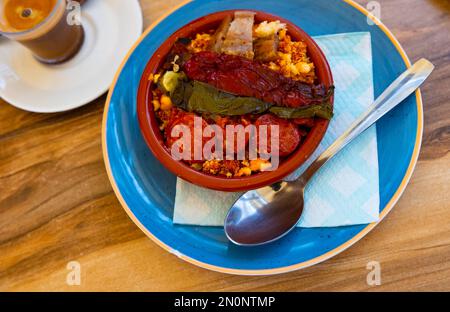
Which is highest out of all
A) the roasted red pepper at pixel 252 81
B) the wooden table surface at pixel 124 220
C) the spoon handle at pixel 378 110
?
the roasted red pepper at pixel 252 81

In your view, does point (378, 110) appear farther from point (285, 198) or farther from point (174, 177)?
point (174, 177)

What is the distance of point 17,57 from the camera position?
1968mm

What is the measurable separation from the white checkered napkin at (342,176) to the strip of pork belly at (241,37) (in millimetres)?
363

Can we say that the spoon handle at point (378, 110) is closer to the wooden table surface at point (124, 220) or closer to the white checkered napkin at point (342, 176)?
the white checkered napkin at point (342, 176)

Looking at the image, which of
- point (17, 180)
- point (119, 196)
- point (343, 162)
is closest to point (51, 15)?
point (17, 180)

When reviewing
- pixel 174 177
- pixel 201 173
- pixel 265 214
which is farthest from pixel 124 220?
pixel 265 214

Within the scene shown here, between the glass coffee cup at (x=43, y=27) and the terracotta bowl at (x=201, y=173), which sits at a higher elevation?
the glass coffee cup at (x=43, y=27)

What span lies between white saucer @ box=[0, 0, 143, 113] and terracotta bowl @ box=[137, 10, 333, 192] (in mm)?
370

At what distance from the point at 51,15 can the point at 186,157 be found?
89 centimetres

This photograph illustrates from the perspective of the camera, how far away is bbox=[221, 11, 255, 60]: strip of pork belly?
1.47 m

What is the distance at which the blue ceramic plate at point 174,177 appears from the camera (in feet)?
4.58

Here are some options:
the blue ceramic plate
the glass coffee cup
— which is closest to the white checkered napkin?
the blue ceramic plate

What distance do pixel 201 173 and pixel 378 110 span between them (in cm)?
66

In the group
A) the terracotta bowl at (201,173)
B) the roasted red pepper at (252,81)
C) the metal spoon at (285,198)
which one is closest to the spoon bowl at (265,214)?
the metal spoon at (285,198)
